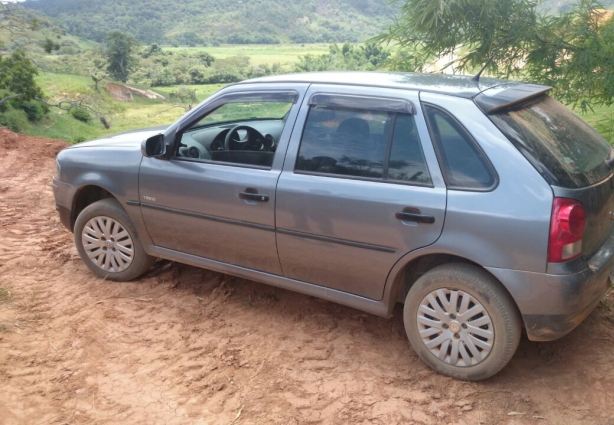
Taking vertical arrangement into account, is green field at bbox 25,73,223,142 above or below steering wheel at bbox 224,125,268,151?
below

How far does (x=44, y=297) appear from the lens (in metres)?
4.51

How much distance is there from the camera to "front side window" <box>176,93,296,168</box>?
3854 mm

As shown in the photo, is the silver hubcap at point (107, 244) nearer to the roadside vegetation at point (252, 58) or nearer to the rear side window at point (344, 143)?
the roadside vegetation at point (252, 58)

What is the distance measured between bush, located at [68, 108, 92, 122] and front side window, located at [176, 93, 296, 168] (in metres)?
13.9

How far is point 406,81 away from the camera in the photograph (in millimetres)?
3607

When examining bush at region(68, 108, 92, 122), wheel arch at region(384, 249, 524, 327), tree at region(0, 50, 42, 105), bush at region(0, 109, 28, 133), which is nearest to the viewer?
wheel arch at region(384, 249, 524, 327)

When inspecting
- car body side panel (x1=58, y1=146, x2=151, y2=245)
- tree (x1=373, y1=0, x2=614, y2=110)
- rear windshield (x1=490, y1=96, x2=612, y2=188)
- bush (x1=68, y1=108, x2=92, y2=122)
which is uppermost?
tree (x1=373, y1=0, x2=614, y2=110)

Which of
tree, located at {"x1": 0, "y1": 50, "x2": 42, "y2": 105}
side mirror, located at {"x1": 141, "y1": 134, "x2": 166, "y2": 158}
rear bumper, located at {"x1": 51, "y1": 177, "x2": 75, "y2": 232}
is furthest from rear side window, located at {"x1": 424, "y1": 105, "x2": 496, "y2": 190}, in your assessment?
tree, located at {"x1": 0, "y1": 50, "x2": 42, "y2": 105}

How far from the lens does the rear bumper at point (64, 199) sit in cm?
475

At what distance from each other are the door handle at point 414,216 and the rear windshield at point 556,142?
59 cm

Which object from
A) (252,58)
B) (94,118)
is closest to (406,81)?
(94,118)

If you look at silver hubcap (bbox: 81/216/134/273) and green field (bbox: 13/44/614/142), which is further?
green field (bbox: 13/44/614/142)

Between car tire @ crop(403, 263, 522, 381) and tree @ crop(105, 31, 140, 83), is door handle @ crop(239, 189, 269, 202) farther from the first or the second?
tree @ crop(105, 31, 140, 83)

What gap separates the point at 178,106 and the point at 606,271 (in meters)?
13.9
